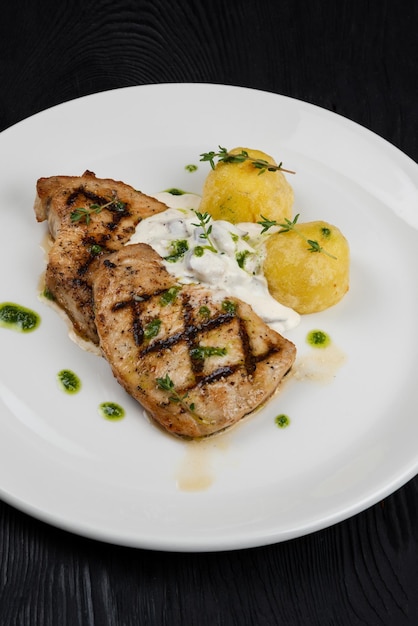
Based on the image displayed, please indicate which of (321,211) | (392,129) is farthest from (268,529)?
(392,129)

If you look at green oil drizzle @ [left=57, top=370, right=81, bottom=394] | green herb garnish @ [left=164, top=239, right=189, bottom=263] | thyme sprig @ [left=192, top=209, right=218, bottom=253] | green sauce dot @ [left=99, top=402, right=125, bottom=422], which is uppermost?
thyme sprig @ [left=192, top=209, right=218, bottom=253]

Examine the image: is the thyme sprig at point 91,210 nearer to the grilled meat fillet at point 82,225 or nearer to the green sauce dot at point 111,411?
the grilled meat fillet at point 82,225

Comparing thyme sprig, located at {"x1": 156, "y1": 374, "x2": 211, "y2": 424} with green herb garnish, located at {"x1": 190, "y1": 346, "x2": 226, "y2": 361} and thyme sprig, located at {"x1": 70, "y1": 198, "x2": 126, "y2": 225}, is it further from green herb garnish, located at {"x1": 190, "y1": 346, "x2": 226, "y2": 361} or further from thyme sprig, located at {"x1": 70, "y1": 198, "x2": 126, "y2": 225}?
thyme sprig, located at {"x1": 70, "y1": 198, "x2": 126, "y2": 225}

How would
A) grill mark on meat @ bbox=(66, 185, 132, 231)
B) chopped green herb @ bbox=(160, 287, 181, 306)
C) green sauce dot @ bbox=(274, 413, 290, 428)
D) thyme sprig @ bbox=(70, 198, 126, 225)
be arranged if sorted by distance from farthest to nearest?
grill mark on meat @ bbox=(66, 185, 132, 231)
thyme sprig @ bbox=(70, 198, 126, 225)
chopped green herb @ bbox=(160, 287, 181, 306)
green sauce dot @ bbox=(274, 413, 290, 428)

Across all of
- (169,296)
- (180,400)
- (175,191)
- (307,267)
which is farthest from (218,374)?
(175,191)

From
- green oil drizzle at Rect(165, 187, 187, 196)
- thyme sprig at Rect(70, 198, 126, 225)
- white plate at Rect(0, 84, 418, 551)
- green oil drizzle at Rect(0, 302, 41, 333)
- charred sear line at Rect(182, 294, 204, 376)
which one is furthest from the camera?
green oil drizzle at Rect(165, 187, 187, 196)

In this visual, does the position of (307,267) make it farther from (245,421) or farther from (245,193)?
(245,421)

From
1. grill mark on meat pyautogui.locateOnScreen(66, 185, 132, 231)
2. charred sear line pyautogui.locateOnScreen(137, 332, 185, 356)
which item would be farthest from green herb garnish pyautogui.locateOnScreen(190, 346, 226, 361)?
grill mark on meat pyautogui.locateOnScreen(66, 185, 132, 231)

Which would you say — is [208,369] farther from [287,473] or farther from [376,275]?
[376,275]
